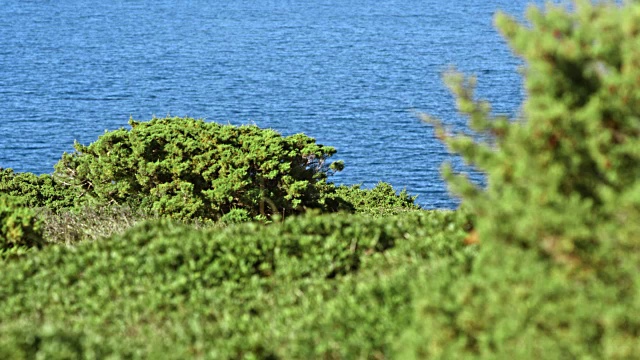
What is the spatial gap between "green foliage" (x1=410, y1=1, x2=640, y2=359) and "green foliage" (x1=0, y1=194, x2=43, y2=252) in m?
5.63

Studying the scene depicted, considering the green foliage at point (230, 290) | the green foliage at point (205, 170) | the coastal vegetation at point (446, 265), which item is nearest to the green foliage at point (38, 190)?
the green foliage at point (205, 170)

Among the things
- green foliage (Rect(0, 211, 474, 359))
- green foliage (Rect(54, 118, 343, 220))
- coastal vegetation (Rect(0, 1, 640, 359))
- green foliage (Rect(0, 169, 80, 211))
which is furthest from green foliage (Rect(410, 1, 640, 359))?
green foliage (Rect(0, 169, 80, 211))

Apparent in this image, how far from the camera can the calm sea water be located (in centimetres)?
5025

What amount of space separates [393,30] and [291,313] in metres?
91.2

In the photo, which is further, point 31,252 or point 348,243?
point 31,252

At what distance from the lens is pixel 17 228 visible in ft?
30.8

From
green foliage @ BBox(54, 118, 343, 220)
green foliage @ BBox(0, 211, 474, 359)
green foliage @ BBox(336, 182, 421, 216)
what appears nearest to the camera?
green foliage @ BBox(0, 211, 474, 359)

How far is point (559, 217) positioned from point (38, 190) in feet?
58.4

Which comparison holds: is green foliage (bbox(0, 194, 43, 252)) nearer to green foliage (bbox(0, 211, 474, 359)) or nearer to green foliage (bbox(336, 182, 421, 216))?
green foliage (bbox(0, 211, 474, 359))

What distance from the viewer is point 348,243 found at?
26.0 feet

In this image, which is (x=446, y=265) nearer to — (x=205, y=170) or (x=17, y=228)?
(x=17, y=228)

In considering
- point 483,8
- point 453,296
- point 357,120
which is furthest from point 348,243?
point 483,8

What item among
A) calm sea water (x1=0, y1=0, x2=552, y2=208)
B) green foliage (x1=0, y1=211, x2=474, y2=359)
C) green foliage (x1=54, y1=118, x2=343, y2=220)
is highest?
green foliage (x1=0, y1=211, x2=474, y2=359)

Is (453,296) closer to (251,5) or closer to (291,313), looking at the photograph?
(291,313)
